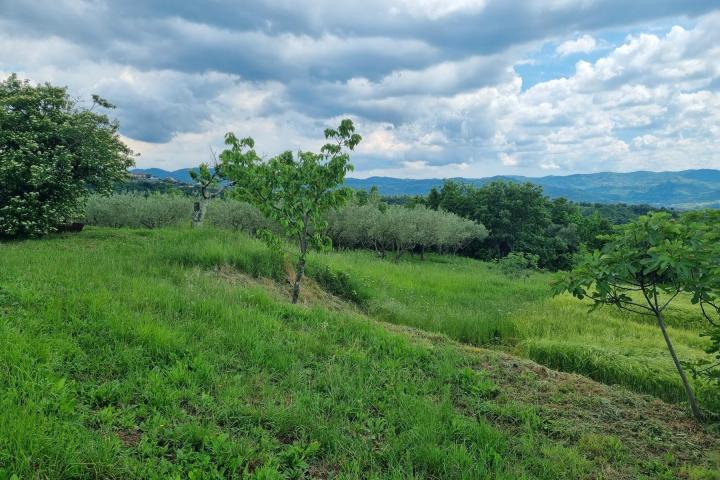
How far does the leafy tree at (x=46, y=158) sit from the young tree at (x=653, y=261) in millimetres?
16335

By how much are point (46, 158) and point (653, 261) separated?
708 inches

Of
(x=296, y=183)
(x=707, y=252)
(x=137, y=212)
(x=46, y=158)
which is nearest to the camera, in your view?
(x=707, y=252)

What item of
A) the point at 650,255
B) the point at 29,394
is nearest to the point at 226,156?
the point at 29,394

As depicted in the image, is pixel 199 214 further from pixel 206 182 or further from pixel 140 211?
pixel 140 211

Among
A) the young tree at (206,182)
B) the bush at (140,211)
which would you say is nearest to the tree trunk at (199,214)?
the young tree at (206,182)

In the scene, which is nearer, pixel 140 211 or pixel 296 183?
pixel 296 183

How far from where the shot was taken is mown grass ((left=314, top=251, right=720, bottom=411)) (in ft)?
26.2

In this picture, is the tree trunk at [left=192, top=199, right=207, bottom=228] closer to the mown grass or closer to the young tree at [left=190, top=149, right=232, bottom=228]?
the young tree at [left=190, top=149, right=232, bottom=228]

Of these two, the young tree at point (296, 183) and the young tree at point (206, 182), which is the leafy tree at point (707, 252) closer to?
the young tree at point (296, 183)

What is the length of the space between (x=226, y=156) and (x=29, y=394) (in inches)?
289

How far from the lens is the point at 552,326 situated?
11844 mm

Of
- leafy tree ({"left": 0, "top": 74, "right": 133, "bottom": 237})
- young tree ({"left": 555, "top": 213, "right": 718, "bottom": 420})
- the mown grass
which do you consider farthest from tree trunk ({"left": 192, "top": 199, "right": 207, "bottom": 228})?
young tree ({"left": 555, "top": 213, "right": 718, "bottom": 420})

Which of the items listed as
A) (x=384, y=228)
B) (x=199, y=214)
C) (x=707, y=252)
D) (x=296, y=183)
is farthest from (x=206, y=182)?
(x=384, y=228)

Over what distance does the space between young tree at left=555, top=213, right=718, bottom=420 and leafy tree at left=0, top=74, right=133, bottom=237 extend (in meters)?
16.3
